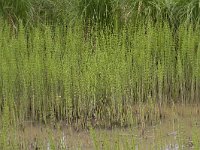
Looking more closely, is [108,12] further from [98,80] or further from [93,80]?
[93,80]

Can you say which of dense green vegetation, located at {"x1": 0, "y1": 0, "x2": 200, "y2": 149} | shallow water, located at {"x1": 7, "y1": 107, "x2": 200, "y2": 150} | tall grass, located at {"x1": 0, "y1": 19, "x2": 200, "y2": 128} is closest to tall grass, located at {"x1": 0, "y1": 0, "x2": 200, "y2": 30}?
dense green vegetation, located at {"x1": 0, "y1": 0, "x2": 200, "y2": 149}

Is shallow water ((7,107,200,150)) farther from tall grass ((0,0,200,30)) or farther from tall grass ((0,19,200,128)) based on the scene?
tall grass ((0,0,200,30))

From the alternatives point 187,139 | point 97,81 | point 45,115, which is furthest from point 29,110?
point 187,139

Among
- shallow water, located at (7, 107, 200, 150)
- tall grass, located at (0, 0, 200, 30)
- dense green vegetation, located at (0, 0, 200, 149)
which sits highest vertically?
tall grass, located at (0, 0, 200, 30)

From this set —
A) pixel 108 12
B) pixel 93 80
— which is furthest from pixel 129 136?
pixel 108 12

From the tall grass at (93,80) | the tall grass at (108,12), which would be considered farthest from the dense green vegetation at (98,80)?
the tall grass at (108,12)

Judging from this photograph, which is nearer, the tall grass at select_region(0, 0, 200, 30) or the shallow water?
the shallow water

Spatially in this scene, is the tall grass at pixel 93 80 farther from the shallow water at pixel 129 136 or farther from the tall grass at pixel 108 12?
the tall grass at pixel 108 12

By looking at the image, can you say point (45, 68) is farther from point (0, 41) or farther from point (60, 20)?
point (60, 20)

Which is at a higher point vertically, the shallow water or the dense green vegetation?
the dense green vegetation

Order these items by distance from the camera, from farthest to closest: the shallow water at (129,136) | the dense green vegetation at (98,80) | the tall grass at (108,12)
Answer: the tall grass at (108,12)
the dense green vegetation at (98,80)
the shallow water at (129,136)

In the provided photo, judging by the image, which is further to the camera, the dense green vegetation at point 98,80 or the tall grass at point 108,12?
the tall grass at point 108,12

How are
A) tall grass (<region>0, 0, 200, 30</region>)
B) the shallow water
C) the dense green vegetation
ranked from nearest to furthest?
1. the shallow water
2. the dense green vegetation
3. tall grass (<region>0, 0, 200, 30</region>)

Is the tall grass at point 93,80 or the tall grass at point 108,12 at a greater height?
the tall grass at point 108,12
